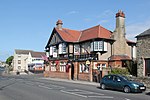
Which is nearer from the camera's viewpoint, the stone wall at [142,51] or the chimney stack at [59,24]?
the stone wall at [142,51]

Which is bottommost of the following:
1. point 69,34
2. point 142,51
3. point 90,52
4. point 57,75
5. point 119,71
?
point 57,75

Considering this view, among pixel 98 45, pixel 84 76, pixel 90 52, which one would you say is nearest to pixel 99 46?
pixel 98 45

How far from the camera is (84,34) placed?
149 ft

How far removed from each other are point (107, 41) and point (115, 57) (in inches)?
120

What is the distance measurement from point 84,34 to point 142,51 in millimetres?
18841

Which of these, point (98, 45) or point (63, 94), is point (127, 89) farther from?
point (98, 45)

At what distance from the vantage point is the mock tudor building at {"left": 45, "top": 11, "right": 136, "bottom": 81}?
35.7 meters

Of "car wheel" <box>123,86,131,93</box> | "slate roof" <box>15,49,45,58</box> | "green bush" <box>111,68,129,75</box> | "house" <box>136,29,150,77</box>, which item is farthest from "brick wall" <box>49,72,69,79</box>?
"slate roof" <box>15,49,45,58</box>

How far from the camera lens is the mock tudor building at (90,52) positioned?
1406 inches

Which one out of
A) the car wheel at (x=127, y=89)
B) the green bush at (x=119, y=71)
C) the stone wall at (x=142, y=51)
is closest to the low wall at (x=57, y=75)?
the green bush at (x=119, y=71)

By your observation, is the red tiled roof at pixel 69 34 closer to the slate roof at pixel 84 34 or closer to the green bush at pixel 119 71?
the slate roof at pixel 84 34

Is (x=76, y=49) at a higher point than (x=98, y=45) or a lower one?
lower

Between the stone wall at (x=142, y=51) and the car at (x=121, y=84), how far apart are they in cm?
823

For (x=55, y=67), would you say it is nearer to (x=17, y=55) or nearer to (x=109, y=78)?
(x=109, y=78)
